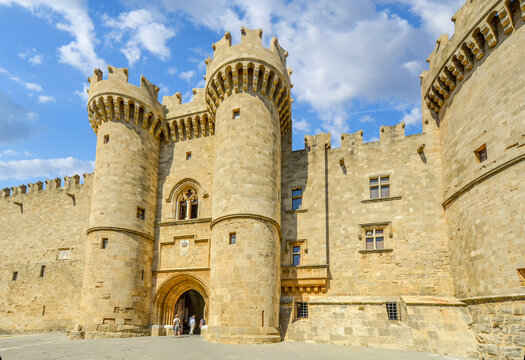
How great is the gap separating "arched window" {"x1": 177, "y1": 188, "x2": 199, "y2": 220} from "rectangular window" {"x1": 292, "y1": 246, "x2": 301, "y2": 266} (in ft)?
16.0

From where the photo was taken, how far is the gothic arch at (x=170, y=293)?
17970mm

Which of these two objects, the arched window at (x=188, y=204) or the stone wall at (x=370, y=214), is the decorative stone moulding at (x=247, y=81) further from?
the arched window at (x=188, y=204)

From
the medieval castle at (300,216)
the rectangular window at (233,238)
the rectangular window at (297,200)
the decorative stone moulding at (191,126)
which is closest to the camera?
the medieval castle at (300,216)

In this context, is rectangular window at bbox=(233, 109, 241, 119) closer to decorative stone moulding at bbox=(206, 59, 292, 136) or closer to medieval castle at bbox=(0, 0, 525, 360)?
medieval castle at bbox=(0, 0, 525, 360)

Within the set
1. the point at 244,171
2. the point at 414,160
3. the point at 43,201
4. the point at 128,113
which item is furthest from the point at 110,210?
the point at 414,160

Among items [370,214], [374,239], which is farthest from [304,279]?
[370,214]

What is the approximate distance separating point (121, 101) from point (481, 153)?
15.5 m

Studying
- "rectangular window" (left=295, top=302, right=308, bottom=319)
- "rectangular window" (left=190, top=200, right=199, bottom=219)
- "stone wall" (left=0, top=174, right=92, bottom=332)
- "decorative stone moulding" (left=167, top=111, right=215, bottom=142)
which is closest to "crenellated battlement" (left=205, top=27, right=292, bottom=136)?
"decorative stone moulding" (left=167, top=111, right=215, bottom=142)

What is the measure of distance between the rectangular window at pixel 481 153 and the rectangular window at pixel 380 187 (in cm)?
406

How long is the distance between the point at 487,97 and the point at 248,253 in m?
9.76

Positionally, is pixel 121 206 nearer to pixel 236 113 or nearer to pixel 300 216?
pixel 236 113

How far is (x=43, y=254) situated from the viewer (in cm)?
2291

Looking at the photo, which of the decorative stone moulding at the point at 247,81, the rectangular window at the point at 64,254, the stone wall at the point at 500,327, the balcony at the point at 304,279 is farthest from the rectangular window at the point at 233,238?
the rectangular window at the point at 64,254

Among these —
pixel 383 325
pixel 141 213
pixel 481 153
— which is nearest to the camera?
pixel 481 153
